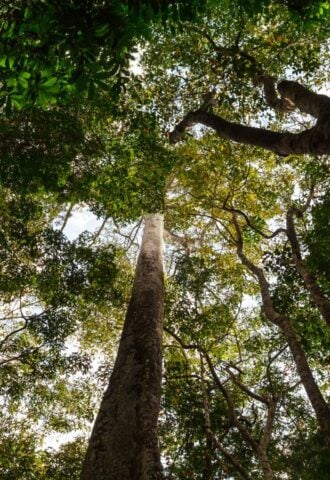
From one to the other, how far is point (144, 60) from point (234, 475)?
34.2ft

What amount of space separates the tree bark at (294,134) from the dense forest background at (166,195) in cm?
3

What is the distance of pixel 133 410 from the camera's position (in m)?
4.61

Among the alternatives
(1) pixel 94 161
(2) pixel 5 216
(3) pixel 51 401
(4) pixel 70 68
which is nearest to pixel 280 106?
(1) pixel 94 161

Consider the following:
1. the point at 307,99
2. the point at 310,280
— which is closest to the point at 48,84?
the point at 307,99

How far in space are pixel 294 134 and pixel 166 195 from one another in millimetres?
4946

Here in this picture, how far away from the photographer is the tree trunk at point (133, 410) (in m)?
4.00

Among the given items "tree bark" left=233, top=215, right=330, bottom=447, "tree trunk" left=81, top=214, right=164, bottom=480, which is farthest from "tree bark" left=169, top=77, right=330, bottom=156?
"tree bark" left=233, top=215, right=330, bottom=447

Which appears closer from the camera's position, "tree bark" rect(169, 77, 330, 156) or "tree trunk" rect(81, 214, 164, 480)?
"tree trunk" rect(81, 214, 164, 480)

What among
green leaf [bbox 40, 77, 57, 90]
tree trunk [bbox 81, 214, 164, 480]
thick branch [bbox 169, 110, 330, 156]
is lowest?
tree trunk [bbox 81, 214, 164, 480]

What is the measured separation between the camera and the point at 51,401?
1144 cm

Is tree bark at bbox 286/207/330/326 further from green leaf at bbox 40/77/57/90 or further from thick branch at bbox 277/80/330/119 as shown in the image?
green leaf at bbox 40/77/57/90

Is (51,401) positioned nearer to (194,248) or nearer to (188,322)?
(188,322)

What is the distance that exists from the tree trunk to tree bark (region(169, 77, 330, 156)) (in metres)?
3.30

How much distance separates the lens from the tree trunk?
157 inches
